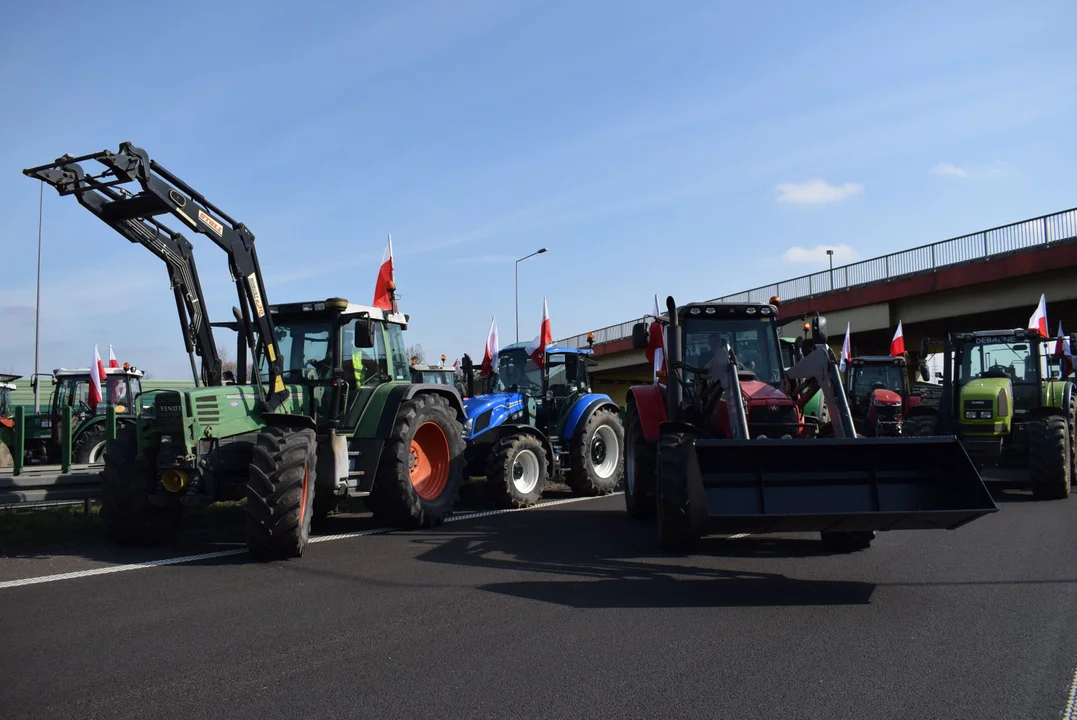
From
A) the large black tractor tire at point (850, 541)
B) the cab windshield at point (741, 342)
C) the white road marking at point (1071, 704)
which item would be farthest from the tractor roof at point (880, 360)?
the white road marking at point (1071, 704)

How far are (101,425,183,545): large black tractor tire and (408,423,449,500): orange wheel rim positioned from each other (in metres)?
2.61

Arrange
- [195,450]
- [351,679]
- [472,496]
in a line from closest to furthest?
[351,679]
[195,450]
[472,496]

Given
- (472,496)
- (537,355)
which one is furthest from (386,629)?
(537,355)

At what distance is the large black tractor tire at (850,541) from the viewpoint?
25.4 feet

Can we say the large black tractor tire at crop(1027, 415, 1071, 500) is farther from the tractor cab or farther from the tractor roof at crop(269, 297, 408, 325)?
the tractor cab

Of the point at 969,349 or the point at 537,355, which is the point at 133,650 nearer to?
the point at 537,355

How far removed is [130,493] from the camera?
25.8 feet

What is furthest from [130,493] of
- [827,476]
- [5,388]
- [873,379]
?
[873,379]

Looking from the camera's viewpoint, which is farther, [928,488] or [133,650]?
[928,488]

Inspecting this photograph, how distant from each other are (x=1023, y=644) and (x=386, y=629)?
3.66 metres

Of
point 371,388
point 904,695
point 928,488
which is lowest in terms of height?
point 904,695

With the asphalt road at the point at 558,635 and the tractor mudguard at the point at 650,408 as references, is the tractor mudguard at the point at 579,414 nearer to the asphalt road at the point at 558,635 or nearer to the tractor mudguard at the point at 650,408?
the tractor mudguard at the point at 650,408

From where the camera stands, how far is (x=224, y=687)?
426 cm

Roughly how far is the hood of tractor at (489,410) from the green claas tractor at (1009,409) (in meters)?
6.09
